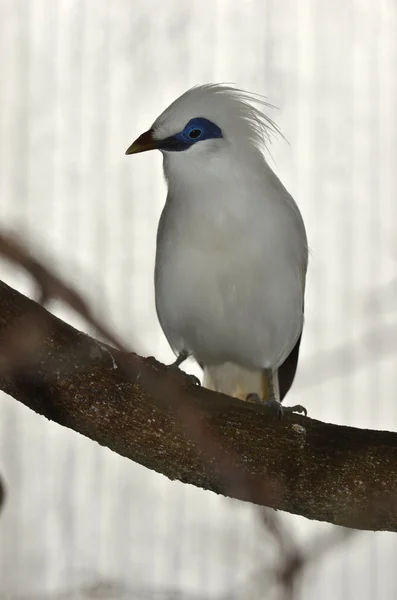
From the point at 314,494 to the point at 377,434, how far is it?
0.10 metres

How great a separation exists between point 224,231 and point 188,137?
0.14m

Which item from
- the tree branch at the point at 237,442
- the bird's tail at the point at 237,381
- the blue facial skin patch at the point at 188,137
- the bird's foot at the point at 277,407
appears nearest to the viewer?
the tree branch at the point at 237,442

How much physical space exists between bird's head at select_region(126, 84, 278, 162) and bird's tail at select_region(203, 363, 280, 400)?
Result: 0.39m

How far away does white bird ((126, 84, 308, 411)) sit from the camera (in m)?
1.03

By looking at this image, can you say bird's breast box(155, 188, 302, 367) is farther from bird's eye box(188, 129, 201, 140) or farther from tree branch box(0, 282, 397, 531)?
tree branch box(0, 282, 397, 531)

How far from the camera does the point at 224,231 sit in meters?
1.03

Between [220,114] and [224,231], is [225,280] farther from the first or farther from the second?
[220,114]

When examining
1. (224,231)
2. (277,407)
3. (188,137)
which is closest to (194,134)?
(188,137)

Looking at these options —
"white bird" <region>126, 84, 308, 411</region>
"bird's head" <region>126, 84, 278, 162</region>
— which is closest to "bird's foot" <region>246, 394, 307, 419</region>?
"white bird" <region>126, 84, 308, 411</region>

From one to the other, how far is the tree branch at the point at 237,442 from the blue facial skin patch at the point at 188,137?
366mm

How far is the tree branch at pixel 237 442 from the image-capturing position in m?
0.72

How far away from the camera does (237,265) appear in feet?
3.42

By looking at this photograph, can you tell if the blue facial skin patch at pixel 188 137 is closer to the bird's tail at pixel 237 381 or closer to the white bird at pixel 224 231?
the white bird at pixel 224 231

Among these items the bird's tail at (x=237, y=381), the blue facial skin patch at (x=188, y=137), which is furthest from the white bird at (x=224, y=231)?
Answer: the bird's tail at (x=237, y=381)
